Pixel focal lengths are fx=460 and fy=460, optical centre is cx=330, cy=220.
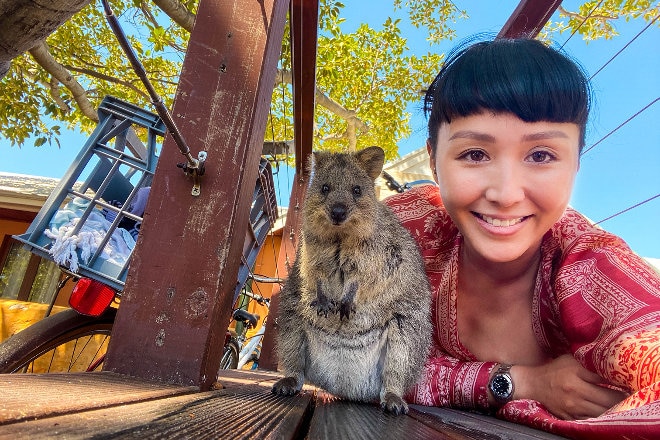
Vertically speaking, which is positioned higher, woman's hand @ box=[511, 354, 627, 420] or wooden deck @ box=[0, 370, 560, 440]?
woman's hand @ box=[511, 354, 627, 420]

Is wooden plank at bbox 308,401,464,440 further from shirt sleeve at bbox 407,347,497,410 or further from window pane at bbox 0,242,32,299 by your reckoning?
window pane at bbox 0,242,32,299

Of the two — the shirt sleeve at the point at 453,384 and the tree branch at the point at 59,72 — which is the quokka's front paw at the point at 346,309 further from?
the tree branch at the point at 59,72

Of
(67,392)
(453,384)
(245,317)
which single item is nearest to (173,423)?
(67,392)

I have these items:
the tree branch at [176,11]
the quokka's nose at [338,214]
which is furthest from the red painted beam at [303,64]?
the tree branch at [176,11]

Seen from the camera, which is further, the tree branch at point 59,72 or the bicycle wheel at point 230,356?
the tree branch at point 59,72

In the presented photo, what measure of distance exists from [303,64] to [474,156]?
1712 millimetres

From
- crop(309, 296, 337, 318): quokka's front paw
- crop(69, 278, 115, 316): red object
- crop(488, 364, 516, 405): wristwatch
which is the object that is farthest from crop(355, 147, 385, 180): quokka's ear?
crop(69, 278, 115, 316): red object

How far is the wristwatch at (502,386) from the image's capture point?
160cm

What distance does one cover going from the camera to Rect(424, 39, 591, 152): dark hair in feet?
4.90

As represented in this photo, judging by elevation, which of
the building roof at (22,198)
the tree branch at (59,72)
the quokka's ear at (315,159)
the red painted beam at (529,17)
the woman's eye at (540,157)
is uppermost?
the tree branch at (59,72)

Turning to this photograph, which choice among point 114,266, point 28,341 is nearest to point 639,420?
point 114,266

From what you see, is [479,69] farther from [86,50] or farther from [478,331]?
[86,50]

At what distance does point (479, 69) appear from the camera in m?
1.63

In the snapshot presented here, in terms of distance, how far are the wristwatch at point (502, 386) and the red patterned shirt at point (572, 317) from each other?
3cm
